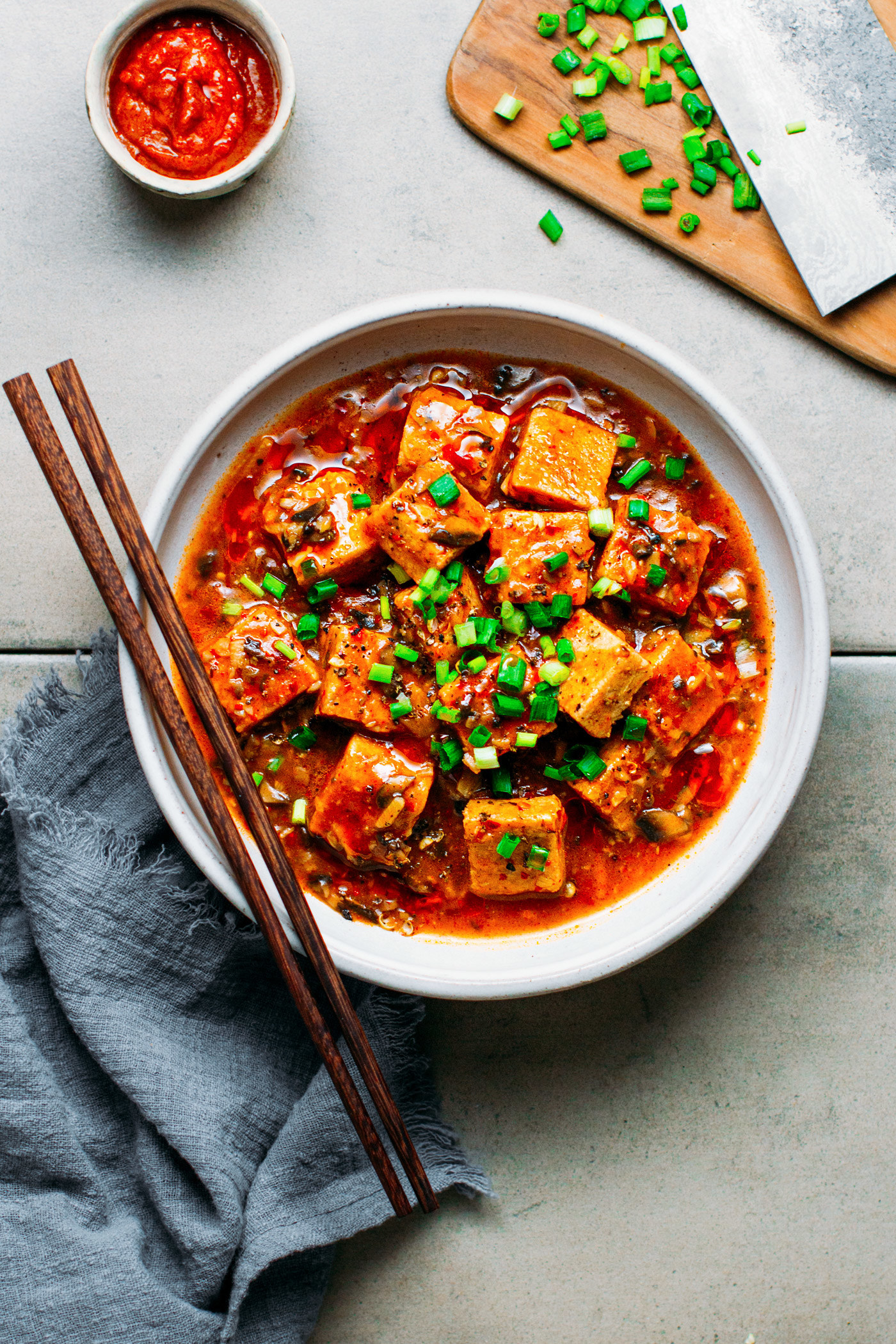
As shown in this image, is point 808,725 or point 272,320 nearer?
point 808,725

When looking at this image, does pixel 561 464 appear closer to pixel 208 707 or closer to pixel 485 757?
pixel 485 757

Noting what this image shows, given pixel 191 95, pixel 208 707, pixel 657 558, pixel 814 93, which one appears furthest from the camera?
pixel 814 93

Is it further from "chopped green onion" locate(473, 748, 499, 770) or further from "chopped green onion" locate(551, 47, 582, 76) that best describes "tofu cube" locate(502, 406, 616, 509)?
"chopped green onion" locate(551, 47, 582, 76)

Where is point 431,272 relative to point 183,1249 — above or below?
above

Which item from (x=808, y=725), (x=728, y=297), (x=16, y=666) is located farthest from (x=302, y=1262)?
(x=728, y=297)

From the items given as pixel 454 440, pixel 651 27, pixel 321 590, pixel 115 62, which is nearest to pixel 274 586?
pixel 321 590

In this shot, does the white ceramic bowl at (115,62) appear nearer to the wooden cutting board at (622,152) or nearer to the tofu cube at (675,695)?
the wooden cutting board at (622,152)

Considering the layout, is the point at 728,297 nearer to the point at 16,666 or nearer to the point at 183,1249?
the point at 16,666

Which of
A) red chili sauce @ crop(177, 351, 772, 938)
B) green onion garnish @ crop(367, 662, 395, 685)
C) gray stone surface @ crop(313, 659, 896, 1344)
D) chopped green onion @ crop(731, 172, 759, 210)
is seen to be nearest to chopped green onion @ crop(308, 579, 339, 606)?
red chili sauce @ crop(177, 351, 772, 938)
